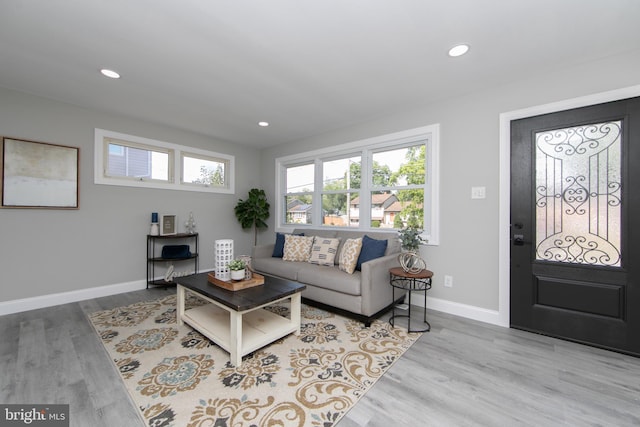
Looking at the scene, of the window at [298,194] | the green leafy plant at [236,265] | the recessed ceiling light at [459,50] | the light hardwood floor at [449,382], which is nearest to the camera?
the light hardwood floor at [449,382]

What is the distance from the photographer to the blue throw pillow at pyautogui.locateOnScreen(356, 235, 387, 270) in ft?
9.98

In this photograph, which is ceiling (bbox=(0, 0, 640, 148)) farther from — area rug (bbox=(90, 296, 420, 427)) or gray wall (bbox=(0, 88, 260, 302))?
area rug (bbox=(90, 296, 420, 427))

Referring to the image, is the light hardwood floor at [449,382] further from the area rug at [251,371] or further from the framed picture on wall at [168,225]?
the framed picture on wall at [168,225]

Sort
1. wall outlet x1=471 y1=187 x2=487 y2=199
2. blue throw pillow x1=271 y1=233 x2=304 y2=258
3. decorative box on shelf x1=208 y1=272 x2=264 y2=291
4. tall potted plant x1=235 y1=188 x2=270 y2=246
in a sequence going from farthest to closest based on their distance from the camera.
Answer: tall potted plant x1=235 y1=188 x2=270 y2=246
blue throw pillow x1=271 y1=233 x2=304 y2=258
wall outlet x1=471 y1=187 x2=487 y2=199
decorative box on shelf x1=208 y1=272 x2=264 y2=291

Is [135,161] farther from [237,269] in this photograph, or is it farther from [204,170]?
[237,269]

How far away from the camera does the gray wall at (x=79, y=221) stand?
295 cm

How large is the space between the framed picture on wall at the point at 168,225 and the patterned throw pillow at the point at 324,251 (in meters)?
2.23

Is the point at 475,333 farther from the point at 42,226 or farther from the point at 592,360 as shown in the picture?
the point at 42,226

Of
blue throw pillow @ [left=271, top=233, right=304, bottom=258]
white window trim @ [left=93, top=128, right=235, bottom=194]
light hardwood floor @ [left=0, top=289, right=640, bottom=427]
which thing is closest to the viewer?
light hardwood floor @ [left=0, top=289, right=640, bottom=427]

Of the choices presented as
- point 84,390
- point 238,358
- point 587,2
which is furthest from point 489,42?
point 84,390

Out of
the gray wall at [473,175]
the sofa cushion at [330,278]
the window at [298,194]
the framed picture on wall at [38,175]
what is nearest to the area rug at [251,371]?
the sofa cushion at [330,278]

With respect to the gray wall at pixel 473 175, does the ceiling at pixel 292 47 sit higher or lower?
higher

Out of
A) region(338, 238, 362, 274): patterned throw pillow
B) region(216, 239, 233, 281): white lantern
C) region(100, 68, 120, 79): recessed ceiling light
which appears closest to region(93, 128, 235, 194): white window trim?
region(100, 68, 120, 79): recessed ceiling light

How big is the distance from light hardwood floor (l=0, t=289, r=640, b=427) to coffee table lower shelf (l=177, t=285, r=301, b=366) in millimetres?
632
